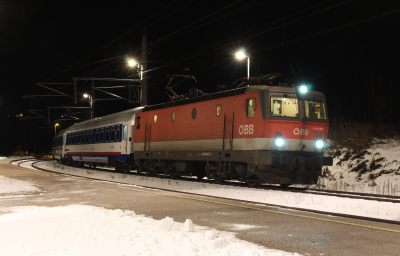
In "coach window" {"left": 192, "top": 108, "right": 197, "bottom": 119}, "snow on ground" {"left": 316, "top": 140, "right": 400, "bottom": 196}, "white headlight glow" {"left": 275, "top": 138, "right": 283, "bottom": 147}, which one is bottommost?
"snow on ground" {"left": 316, "top": 140, "right": 400, "bottom": 196}

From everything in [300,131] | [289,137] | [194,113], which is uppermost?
[194,113]

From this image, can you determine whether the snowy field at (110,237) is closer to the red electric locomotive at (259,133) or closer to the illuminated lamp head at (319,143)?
the red electric locomotive at (259,133)

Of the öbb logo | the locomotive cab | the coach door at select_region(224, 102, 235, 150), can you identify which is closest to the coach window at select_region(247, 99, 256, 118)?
the locomotive cab

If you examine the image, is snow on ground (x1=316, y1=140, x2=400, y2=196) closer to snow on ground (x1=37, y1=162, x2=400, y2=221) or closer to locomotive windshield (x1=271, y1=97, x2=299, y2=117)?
locomotive windshield (x1=271, y1=97, x2=299, y2=117)

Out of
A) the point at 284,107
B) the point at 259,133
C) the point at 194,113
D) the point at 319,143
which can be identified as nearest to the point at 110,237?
the point at 259,133

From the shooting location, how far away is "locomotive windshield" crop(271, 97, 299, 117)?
47.4ft

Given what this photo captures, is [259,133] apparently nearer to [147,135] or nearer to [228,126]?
[228,126]

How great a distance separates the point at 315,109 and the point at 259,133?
2.74 meters

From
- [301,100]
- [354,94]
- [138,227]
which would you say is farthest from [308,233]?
[354,94]

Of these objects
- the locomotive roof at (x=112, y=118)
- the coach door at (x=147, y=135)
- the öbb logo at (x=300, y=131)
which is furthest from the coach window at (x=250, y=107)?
the locomotive roof at (x=112, y=118)

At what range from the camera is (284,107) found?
579 inches

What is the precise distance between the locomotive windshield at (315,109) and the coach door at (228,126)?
9.20 feet

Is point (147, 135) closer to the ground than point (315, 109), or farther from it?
closer to the ground

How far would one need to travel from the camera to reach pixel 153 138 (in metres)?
21.5
